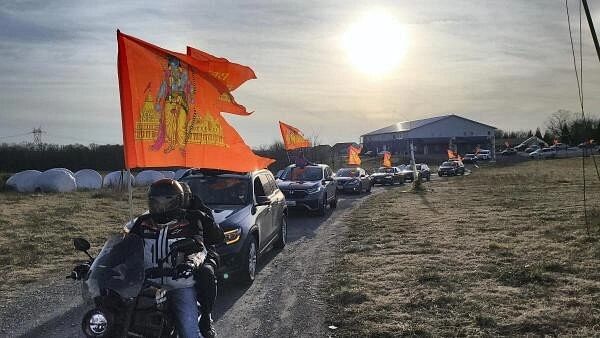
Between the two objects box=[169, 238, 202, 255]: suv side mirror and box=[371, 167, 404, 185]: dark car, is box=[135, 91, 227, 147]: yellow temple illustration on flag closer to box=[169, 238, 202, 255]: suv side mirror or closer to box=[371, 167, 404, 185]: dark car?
box=[169, 238, 202, 255]: suv side mirror

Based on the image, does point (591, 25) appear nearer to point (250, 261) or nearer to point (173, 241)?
point (250, 261)

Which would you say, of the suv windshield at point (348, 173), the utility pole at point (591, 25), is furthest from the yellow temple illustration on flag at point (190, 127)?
the suv windshield at point (348, 173)

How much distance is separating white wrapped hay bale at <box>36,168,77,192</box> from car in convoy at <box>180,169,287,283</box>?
3140cm

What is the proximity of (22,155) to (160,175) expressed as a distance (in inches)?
952

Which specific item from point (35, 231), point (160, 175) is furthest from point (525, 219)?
point (160, 175)

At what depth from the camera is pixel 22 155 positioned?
57656mm

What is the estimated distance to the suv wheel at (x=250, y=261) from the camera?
810 cm

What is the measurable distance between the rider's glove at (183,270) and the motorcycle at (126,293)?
80 mm

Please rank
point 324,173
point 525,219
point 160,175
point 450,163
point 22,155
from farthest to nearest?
point 22,155 < point 450,163 < point 160,175 < point 324,173 < point 525,219

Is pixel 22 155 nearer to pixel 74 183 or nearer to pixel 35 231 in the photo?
pixel 74 183

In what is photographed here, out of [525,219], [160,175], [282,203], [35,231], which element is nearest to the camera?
[282,203]

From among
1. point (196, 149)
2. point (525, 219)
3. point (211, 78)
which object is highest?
point (211, 78)

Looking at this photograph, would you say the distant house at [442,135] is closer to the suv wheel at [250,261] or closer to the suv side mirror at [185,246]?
the suv wheel at [250,261]

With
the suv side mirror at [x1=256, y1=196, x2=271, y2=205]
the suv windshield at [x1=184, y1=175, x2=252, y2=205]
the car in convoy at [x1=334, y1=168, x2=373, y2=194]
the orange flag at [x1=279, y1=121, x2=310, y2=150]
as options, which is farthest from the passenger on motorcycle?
the car in convoy at [x1=334, y1=168, x2=373, y2=194]
